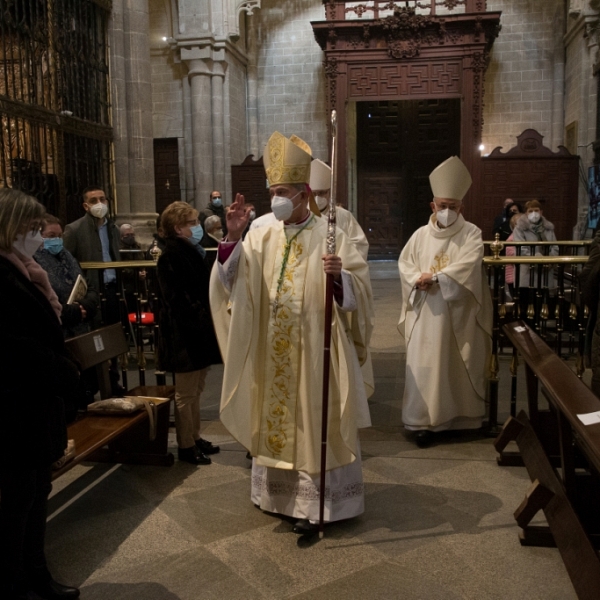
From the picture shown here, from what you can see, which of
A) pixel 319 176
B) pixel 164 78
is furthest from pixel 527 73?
pixel 319 176

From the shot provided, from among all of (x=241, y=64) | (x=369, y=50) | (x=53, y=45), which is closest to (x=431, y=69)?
(x=369, y=50)

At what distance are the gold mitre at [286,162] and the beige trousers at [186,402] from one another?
4.48 feet

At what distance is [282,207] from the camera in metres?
2.96

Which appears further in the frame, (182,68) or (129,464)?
(182,68)

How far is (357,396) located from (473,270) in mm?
1503

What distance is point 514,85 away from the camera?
→ 14195 millimetres

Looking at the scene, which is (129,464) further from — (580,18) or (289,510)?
(580,18)

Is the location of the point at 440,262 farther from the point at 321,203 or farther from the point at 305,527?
the point at 305,527

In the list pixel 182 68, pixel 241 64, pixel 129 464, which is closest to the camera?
pixel 129 464

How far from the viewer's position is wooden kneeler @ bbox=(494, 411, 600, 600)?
2.25 m

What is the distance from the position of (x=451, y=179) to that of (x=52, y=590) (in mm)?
3114

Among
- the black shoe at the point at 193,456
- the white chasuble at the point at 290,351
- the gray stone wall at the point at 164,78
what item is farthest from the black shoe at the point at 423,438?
the gray stone wall at the point at 164,78

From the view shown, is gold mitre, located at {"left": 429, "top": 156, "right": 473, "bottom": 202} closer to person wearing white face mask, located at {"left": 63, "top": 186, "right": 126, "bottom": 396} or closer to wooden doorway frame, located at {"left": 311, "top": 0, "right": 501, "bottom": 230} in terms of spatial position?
person wearing white face mask, located at {"left": 63, "top": 186, "right": 126, "bottom": 396}

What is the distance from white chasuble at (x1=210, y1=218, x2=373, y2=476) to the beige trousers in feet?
2.58
